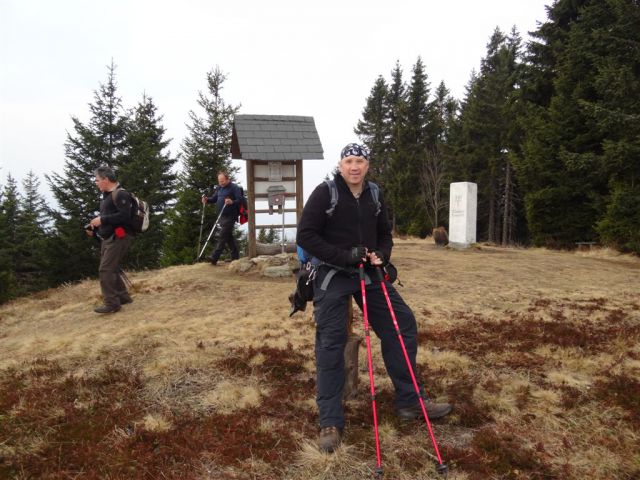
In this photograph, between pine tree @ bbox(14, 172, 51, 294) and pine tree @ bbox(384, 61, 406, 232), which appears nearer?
pine tree @ bbox(14, 172, 51, 294)

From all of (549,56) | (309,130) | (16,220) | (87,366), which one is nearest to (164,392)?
(87,366)

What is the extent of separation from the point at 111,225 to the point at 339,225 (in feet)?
17.6

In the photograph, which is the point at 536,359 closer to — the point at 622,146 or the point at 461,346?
the point at 461,346

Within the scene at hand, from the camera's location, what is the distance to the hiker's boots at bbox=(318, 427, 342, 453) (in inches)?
129

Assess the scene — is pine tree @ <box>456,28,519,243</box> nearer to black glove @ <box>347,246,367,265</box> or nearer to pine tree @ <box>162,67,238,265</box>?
pine tree @ <box>162,67,238,265</box>

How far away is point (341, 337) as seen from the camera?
348cm

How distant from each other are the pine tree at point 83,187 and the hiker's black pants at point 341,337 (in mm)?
20852

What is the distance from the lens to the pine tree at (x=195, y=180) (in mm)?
21500

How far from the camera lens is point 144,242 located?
81.8 feet

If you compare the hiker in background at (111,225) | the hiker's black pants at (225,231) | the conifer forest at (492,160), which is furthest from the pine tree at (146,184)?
the hiker in background at (111,225)

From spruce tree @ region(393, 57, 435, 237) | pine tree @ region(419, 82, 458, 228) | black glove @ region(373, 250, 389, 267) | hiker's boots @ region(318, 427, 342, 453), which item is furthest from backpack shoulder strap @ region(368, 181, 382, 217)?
spruce tree @ region(393, 57, 435, 237)

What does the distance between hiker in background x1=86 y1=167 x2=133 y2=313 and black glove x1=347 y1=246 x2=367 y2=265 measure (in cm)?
527

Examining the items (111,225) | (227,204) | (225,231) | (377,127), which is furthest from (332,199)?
(377,127)

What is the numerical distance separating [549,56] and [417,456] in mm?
28583
